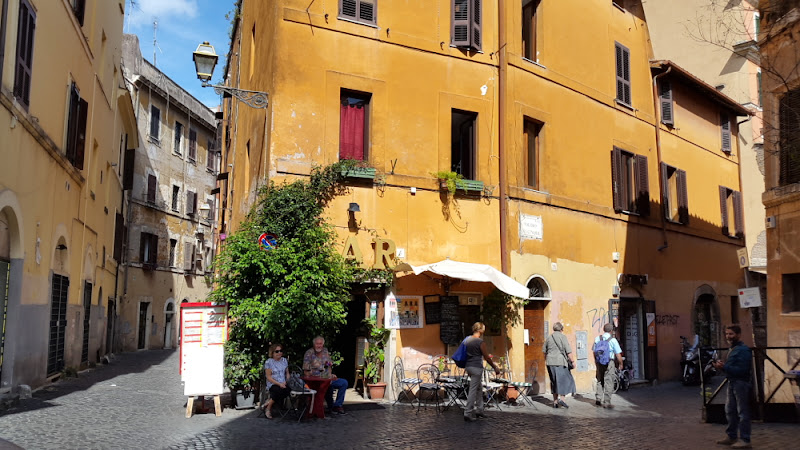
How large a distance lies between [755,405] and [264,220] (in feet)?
28.7

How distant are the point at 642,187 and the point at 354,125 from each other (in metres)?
9.04

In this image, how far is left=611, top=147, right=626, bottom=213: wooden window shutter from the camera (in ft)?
56.0

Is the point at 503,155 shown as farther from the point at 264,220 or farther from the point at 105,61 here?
the point at 105,61

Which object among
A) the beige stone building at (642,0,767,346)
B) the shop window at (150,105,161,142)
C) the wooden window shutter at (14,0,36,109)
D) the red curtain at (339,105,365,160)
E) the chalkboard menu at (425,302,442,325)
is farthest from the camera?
the shop window at (150,105,161,142)

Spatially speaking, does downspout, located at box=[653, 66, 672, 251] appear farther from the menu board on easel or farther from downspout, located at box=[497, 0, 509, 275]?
the menu board on easel

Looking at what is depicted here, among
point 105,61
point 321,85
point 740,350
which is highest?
point 105,61

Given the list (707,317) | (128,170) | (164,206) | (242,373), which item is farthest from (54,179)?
(164,206)

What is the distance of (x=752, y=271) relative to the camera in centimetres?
2220

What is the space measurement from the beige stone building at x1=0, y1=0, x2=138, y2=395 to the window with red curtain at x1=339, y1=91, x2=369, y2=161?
543 cm

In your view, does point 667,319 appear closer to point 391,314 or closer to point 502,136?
point 502,136

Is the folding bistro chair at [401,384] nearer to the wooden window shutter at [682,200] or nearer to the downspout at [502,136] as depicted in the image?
Result: the downspout at [502,136]

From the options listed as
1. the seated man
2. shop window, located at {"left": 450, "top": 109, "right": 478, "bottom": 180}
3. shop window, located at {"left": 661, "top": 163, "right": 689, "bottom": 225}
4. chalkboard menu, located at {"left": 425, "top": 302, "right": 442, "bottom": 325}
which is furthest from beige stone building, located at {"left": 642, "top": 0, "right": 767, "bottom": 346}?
the seated man

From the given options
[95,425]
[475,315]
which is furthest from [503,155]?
[95,425]

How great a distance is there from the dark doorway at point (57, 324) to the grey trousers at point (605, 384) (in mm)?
11009
